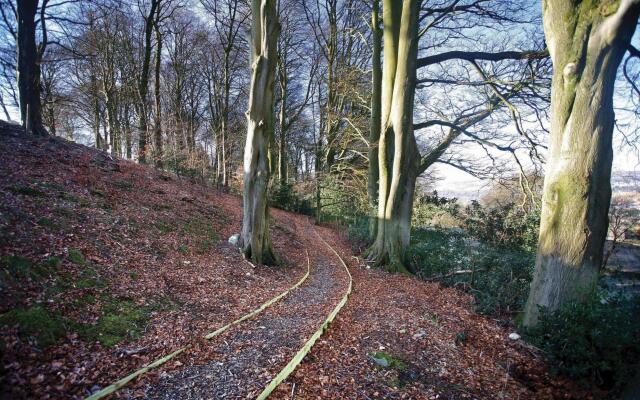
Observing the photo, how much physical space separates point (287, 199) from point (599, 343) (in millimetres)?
18156

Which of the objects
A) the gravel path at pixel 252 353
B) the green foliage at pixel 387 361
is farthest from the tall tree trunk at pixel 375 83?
the green foliage at pixel 387 361

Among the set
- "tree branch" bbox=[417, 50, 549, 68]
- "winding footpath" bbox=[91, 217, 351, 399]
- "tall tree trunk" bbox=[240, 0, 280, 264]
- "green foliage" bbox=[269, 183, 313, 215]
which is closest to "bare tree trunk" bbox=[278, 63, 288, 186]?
"green foliage" bbox=[269, 183, 313, 215]

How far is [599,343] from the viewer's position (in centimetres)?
355

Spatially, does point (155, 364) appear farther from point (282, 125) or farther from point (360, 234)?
point (282, 125)

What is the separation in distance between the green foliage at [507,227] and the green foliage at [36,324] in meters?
10.5

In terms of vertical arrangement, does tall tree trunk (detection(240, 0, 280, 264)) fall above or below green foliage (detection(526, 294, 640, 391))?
above

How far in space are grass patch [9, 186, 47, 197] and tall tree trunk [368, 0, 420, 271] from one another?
26.3ft

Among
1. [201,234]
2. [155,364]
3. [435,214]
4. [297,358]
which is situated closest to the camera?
[155,364]

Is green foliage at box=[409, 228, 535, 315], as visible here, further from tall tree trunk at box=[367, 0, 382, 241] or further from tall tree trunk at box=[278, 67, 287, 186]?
tall tree trunk at box=[278, 67, 287, 186]

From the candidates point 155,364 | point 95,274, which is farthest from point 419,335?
point 95,274

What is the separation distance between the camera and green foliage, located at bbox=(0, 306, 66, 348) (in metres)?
2.94

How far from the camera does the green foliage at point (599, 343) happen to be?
3.46 m

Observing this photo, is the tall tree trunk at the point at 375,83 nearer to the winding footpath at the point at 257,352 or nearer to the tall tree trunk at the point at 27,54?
the winding footpath at the point at 257,352

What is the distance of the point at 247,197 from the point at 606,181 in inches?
269
